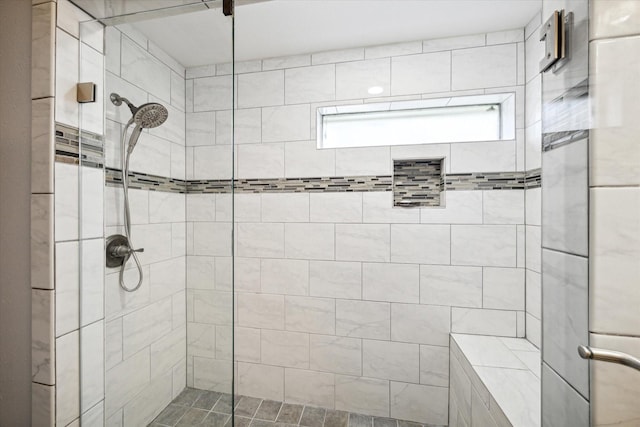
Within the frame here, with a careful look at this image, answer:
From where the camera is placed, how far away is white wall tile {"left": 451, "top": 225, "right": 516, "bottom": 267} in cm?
171

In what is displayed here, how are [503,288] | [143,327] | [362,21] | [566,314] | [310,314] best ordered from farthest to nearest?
[310,314]
[503,288]
[362,21]
[143,327]
[566,314]

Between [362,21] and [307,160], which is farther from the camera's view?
[307,160]

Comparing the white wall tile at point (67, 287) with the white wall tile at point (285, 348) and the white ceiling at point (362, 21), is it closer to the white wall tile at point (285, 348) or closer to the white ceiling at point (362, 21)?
the white wall tile at point (285, 348)

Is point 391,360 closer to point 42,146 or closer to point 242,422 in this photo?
point 242,422

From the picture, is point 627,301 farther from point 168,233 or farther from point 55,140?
point 55,140

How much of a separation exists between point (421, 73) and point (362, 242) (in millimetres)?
1152

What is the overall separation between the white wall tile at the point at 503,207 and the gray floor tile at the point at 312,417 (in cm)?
162

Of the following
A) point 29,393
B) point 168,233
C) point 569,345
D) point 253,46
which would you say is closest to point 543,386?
point 569,345

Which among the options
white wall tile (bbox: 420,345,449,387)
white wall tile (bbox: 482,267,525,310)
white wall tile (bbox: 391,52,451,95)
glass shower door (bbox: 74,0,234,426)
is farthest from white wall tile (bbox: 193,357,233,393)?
white wall tile (bbox: 391,52,451,95)

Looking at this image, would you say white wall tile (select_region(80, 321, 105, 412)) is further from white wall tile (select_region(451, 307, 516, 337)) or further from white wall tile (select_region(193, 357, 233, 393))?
white wall tile (select_region(451, 307, 516, 337))

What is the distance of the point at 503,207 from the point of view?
1718 mm

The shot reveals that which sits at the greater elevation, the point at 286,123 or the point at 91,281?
the point at 286,123

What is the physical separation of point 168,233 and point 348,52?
1629 mm

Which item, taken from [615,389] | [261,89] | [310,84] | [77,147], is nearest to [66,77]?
[77,147]
